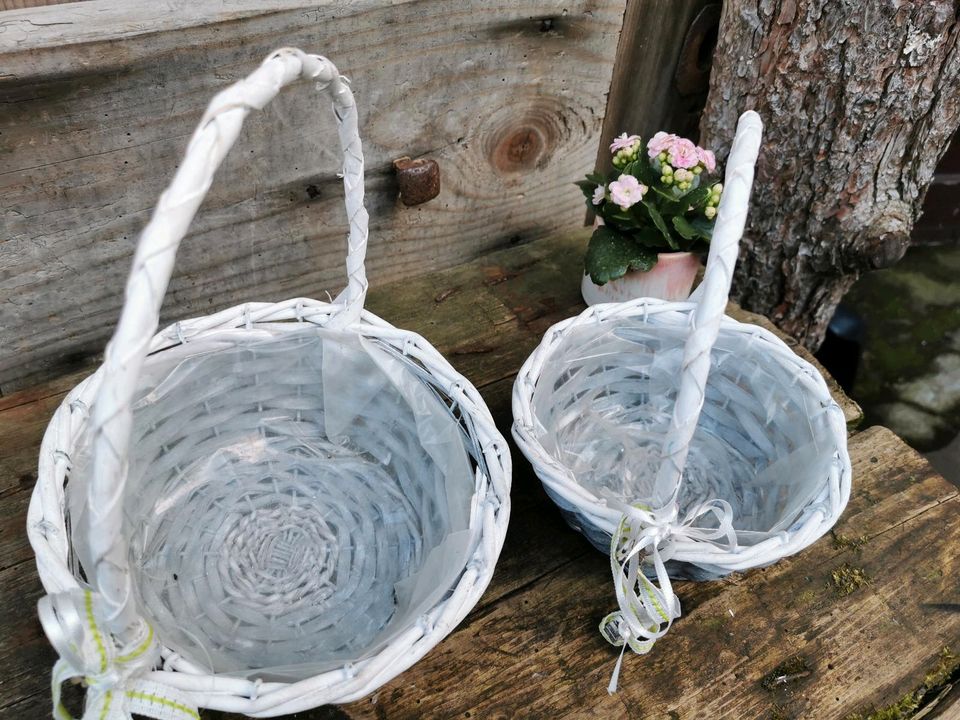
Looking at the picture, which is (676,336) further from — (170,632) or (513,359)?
(170,632)

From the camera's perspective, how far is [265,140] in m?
0.91

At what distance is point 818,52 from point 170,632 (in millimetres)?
1100

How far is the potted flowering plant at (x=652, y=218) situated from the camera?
0.98 meters

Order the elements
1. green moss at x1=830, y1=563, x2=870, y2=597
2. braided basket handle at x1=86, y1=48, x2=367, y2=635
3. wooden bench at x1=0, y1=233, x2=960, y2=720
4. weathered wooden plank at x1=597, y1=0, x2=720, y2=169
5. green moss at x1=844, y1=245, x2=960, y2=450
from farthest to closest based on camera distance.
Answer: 1. green moss at x1=844, y1=245, x2=960, y2=450
2. weathered wooden plank at x1=597, y1=0, x2=720, y2=169
3. green moss at x1=830, y1=563, x2=870, y2=597
4. wooden bench at x1=0, y1=233, x2=960, y2=720
5. braided basket handle at x1=86, y1=48, x2=367, y2=635

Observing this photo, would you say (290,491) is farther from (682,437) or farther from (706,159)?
(706,159)

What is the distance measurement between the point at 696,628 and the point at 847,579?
0.65 feet

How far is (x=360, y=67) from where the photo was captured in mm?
922

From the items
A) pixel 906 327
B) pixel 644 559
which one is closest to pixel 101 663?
pixel 644 559

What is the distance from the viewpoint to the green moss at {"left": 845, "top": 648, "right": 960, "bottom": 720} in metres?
0.71

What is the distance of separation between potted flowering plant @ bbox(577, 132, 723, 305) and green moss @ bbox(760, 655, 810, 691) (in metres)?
0.52

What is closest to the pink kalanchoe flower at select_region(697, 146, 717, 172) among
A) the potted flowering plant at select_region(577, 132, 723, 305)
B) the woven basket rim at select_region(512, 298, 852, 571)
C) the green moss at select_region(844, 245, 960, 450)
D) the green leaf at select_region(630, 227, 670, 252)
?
the potted flowering plant at select_region(577, 132, 723, 305)

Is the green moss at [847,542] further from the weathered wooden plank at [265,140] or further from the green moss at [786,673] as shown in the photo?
the weathered wooden plank at [265,140]

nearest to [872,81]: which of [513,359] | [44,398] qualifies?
[513,359]

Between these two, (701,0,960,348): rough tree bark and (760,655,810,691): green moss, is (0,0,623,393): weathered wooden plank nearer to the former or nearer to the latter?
(701,0,960,348): rough tree bark
